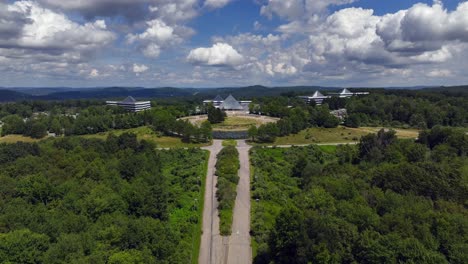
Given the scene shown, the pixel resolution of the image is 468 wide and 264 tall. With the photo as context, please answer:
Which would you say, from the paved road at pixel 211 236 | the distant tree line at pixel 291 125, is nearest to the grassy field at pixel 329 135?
the distant tree line at pixel 291 125

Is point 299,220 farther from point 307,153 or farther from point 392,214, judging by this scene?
point 307,153

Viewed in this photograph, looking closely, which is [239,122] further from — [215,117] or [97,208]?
[97,208]

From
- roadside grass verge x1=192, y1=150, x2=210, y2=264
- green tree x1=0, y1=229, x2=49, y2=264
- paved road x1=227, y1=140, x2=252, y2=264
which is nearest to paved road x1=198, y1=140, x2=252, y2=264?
paved road x1=227, y1=140, x2=252, y2=264

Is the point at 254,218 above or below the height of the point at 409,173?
below

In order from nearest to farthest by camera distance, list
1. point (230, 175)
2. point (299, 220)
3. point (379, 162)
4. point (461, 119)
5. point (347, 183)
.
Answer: point (299, 220)
point (347, 183)
point (230, 175)
point (379, 162)
point (461, 119)

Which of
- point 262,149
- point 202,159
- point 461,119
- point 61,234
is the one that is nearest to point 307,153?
point 262,149
